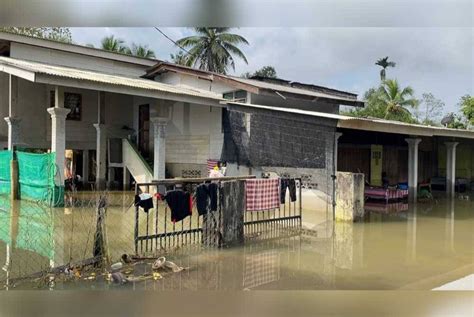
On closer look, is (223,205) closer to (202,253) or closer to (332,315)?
(202,253)

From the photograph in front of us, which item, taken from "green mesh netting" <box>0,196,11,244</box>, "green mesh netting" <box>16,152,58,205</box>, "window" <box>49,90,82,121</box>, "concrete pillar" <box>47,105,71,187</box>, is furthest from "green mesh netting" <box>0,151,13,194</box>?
"window" <box>49,90,82,121</box>

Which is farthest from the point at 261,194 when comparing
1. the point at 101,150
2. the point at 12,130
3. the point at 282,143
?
the point at 101,150

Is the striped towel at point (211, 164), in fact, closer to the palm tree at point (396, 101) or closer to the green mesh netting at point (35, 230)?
the green mesh netting at point (35, 230)

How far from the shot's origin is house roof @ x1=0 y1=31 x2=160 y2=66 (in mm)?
16895

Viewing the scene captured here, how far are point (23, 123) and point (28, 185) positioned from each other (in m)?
5.12

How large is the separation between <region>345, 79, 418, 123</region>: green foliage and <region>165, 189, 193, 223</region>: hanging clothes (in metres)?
28.0

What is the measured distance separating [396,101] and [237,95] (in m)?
21.6

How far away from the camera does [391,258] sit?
7.27 meters

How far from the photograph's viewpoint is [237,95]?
16562mm

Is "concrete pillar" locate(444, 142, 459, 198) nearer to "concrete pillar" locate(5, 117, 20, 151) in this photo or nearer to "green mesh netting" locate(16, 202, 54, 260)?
"green mesh netting" locate(16, 202, 54, 260)

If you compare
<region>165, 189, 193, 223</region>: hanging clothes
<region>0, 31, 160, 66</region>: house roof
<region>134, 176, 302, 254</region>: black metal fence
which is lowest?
<region>134, 176, 302, 254</region>: black metal fence

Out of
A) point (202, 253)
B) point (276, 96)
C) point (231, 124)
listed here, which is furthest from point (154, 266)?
point (276, 96)

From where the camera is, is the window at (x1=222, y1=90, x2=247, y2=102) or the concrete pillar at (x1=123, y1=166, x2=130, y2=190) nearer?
the window at (x1=222, y1=90, x2=247, y2=102)

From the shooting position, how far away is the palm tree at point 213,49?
31.1 meters
